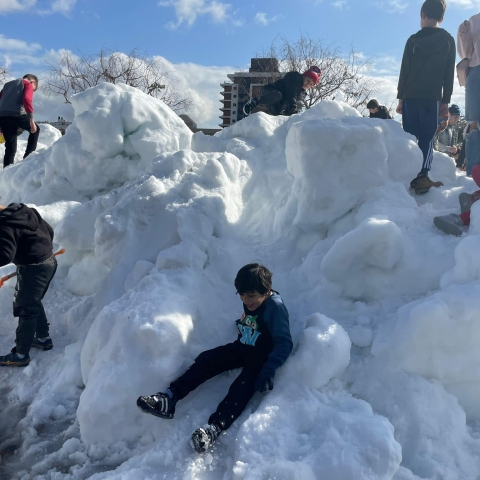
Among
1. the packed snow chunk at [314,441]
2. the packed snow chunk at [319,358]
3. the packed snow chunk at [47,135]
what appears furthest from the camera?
the packed snow chunk at [47,135]

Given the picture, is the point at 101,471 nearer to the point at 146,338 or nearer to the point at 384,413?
the point at 146,338

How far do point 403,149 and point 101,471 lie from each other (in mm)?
3110

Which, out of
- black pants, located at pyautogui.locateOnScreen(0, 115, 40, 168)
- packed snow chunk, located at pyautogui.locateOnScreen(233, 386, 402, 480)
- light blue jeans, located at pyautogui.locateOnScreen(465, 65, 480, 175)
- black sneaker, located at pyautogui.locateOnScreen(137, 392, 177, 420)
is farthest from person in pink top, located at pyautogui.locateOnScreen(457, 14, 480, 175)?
black pants, located at pyautogui.locateOnScreen(0, 115, 40, 168)

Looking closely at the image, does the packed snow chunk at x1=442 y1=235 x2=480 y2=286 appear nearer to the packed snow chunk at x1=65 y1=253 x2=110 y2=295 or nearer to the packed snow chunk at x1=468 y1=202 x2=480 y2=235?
the packed snow chunk at x1=468 y1=202 x2=480 y2=235

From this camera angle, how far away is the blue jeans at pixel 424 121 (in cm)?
378

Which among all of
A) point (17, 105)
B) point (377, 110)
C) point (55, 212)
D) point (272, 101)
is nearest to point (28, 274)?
point (55, 212)

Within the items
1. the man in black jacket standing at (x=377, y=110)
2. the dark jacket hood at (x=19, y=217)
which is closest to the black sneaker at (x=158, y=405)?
the dark jacket hood at (x=19, y=217)

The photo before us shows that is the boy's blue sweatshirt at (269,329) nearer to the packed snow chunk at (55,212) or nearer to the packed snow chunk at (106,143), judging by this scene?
the packed snow chunk at (55,212)

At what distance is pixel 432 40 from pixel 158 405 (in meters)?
3.65

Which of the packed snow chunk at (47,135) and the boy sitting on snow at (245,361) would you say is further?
the packed snow chunk at (47,135)

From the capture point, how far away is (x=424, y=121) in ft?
12.6

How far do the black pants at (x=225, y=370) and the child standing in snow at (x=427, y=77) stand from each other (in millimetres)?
2309

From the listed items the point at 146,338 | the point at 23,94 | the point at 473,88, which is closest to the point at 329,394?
the point at 146,338

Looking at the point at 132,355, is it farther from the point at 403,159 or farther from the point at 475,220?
the point at 403,159
